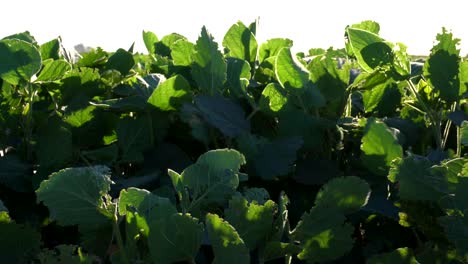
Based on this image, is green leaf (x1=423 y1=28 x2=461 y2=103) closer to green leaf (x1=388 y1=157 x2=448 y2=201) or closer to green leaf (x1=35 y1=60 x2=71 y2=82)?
green leaf (x1=388 y1=157 x2=448 y2=201)

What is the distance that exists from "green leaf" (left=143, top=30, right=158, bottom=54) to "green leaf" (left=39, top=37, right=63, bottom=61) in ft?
2.26

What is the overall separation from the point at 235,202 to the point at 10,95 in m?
0.81

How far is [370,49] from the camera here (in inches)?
57.1

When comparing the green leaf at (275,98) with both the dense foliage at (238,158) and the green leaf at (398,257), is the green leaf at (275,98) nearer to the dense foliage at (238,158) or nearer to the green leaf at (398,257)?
the dense foliage at (238,158)

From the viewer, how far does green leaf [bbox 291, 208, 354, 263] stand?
1148mm

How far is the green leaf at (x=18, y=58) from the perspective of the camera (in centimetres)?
154

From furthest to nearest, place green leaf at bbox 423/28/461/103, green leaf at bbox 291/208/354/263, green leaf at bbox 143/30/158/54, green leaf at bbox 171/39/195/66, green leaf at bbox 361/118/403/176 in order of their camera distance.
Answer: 1. green leaf at bbox 143/30/158/54
2. green leaf at bbox 171/39/195/66
3. green leaf at bbox 423/28/461/103
4. green leaf at bbox 361/118/403/176
5. green leaf at bbox 291/208/354/263

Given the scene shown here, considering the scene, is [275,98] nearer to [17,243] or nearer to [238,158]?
[238,158]

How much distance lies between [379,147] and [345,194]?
0.51 ft

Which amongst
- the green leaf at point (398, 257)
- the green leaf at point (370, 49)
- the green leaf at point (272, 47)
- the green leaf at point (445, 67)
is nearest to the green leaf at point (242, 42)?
the green leaf at point (272, 47)

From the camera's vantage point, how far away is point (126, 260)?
1.10 m

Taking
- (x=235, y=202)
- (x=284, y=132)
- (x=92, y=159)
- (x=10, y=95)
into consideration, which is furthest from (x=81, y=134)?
(x=235, y=202)

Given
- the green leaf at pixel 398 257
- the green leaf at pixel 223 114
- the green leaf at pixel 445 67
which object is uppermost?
the green leaf at pixel 445 67

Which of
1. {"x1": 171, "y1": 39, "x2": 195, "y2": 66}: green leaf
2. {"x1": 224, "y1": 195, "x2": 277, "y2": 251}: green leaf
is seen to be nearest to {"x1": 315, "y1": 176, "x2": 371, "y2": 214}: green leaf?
{"x1": 224, "y1": 195, "x2": 277, "y2": 251}: green leaf
